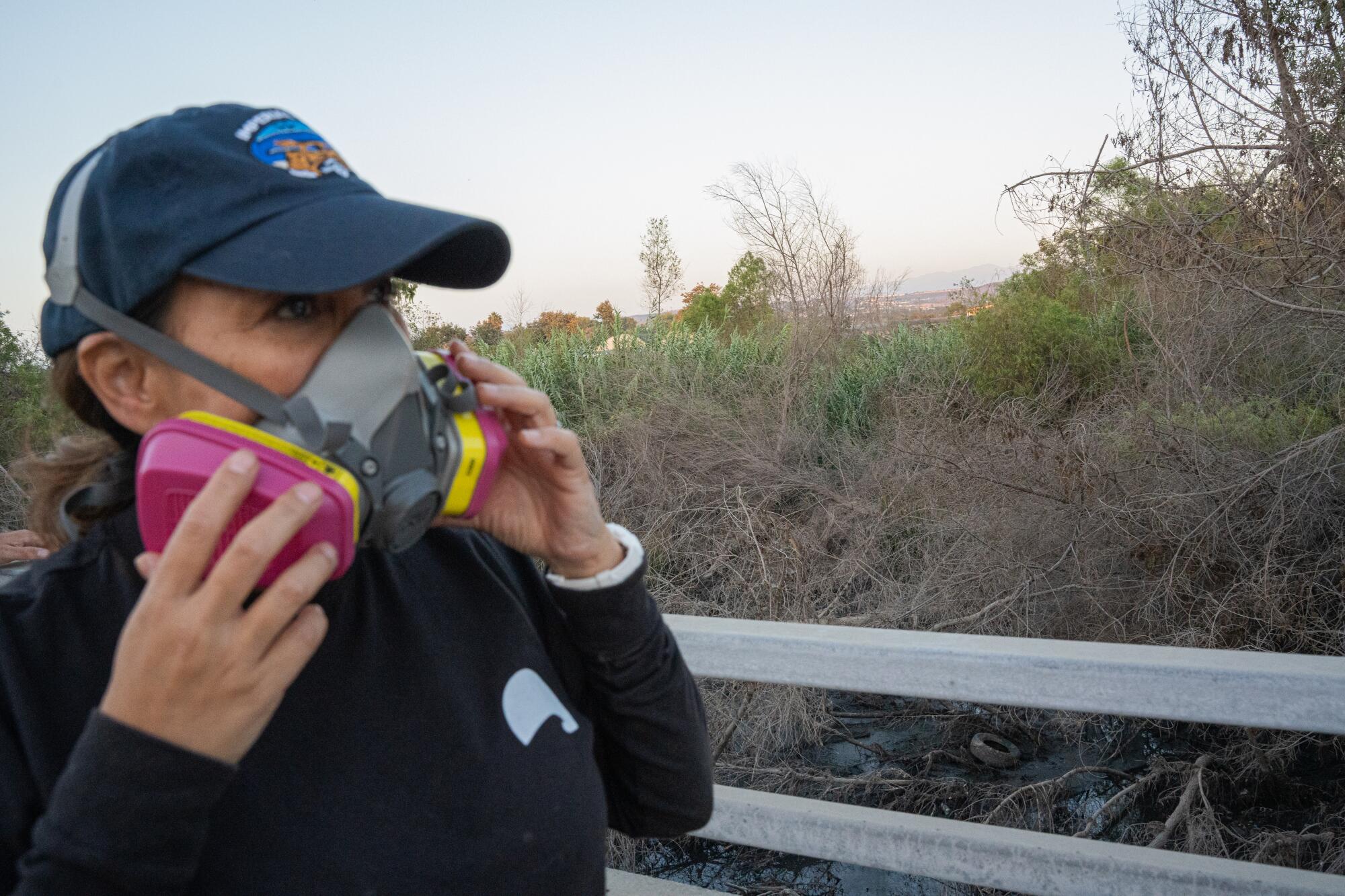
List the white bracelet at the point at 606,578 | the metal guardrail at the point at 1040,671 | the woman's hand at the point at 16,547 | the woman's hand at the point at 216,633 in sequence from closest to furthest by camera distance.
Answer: the woman's hand at the point at 216,633
the white bracelet at the point at 606,578
the metal guardrail at the point at 1040,671
the woman's hand at the point at 16,547

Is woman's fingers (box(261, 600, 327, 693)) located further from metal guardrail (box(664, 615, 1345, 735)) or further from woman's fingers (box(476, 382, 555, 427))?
metal guardrail (box(664, 615, 1345, 735))

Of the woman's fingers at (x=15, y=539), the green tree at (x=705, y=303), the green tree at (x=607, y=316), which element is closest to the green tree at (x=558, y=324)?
the green tree at (x=607, y=316)

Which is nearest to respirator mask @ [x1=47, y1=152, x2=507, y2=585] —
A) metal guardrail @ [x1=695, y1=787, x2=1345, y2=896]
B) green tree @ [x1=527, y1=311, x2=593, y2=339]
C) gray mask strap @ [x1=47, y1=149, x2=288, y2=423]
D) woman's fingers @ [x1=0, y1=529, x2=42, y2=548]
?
gray mask strap @ [x1=47, y1=149, x2=288, y2=423]

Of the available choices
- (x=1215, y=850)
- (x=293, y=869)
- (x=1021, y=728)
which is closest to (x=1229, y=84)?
(x=1021, y=728)

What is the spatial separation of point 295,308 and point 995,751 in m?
4.31

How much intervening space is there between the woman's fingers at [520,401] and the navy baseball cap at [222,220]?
0.70ft

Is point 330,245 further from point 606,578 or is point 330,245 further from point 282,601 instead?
point 606,578

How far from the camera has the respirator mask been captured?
36.0 inches

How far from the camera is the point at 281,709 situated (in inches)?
40.6

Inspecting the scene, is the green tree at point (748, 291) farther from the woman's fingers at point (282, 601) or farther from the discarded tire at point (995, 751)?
the woman's fingers at point (282, 601)

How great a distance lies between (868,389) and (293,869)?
8.78 metres

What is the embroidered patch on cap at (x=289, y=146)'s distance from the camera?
1061mm

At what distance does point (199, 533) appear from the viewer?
82 centimetres

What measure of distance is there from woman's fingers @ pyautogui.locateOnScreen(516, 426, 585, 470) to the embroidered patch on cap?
378mm
